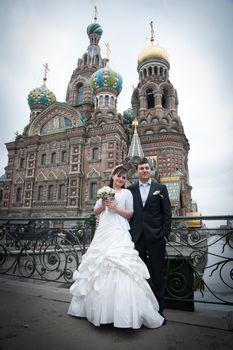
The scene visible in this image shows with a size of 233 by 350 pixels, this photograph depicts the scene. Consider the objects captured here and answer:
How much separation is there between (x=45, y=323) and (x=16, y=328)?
291 millimetres

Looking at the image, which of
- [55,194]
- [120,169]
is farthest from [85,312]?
[55,194]

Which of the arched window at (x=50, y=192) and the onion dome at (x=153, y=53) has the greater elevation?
the onion dome at (x=153, y=53)

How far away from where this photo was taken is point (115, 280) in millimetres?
2518

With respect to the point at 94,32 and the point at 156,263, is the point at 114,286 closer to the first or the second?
the point at 156,263

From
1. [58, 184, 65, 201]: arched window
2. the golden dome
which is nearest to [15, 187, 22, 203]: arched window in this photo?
[58, 184, 65, 201]: arched window

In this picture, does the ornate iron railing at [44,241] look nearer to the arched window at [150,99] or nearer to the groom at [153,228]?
the groom at [153,228]

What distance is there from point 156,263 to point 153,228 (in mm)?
408

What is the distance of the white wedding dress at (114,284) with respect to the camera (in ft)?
7.81

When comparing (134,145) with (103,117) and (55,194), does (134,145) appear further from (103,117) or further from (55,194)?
(55,194)

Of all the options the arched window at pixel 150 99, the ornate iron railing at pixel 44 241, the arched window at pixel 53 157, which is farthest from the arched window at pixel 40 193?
the ornate iron railing at pixel 44 241

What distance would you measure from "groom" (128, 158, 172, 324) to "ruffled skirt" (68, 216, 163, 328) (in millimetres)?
193

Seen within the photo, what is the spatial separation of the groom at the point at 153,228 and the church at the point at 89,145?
1702 cm

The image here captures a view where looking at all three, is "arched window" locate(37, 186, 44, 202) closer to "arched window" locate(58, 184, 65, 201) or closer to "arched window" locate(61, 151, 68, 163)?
"arched window" locate(58, 184, 65, 201)

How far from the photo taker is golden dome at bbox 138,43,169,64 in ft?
94.1
